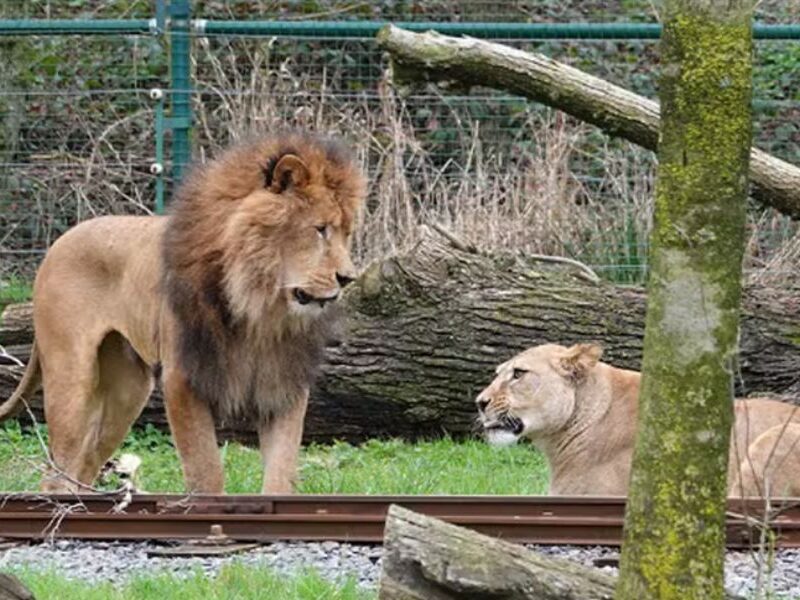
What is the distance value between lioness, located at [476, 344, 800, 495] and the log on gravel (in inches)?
71.8

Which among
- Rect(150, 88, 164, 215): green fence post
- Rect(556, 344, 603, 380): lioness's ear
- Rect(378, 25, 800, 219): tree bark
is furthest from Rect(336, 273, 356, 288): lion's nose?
Rect(150, 88, 164, 215): green fence post

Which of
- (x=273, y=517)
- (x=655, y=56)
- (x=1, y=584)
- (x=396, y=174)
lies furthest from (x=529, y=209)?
(x=1, y=584)

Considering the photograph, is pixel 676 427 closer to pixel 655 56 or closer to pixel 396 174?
pixel 396 174

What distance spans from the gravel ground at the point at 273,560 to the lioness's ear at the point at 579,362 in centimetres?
165

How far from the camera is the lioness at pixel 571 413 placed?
25.5 feet

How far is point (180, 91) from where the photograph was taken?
1259 cm

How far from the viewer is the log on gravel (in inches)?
388

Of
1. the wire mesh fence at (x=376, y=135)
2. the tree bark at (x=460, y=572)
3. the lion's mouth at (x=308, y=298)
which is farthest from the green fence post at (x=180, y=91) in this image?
the tree bark at (x=460, y=572)

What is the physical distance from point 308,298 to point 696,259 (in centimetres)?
427

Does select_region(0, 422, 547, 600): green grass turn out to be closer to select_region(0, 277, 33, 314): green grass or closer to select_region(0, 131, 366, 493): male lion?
select_region(0, 131, 366, 493): male lion

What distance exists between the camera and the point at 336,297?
779cm

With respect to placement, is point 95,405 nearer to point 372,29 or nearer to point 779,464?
point 779,464

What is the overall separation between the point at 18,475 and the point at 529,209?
4784 mm

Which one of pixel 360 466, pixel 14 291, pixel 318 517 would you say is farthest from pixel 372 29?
pixel 318 517
